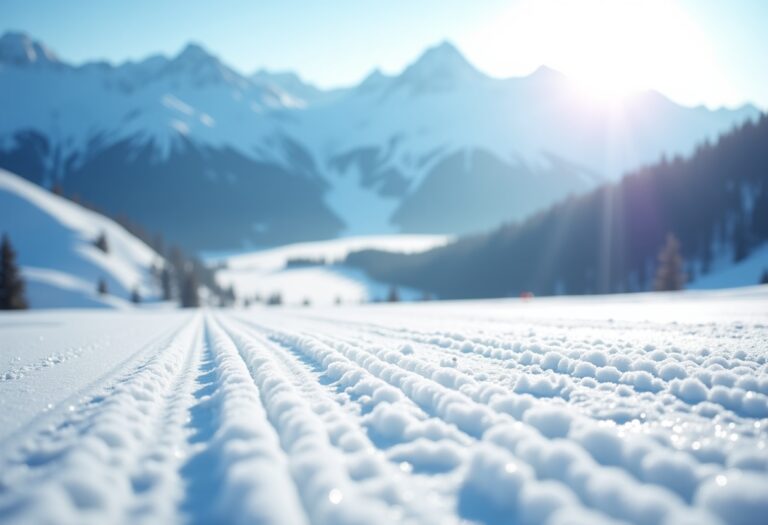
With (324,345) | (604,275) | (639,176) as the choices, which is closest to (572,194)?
(639,176)

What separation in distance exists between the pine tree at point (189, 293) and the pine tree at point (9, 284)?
2074 cm

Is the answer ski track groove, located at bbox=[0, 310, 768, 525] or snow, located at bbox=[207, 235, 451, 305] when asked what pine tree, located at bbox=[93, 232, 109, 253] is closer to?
snow, located at bbox=[207, 235, 451, 305]

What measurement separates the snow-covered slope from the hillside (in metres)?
60.2

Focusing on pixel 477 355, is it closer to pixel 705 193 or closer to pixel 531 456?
pixel 531 456

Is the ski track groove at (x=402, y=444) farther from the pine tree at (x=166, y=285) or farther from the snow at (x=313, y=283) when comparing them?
the snow at (x=313, y=283)

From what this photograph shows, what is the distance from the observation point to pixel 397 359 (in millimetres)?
4461

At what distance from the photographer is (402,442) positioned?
233 cm

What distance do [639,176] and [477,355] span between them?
73307mm

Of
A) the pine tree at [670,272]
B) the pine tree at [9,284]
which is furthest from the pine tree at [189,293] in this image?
the pine tree at [670,272]

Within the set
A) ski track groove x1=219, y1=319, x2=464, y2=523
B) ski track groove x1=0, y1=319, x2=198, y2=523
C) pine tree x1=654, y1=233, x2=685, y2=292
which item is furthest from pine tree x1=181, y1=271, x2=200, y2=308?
ski track groove x1=219, y1=319, x2=464, y2=523

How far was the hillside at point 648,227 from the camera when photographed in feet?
186

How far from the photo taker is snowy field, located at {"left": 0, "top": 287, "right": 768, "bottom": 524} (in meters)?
1.62

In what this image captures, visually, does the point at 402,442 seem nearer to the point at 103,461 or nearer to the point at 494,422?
the point at 494,422

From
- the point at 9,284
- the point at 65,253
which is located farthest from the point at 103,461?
the point at 65,253
